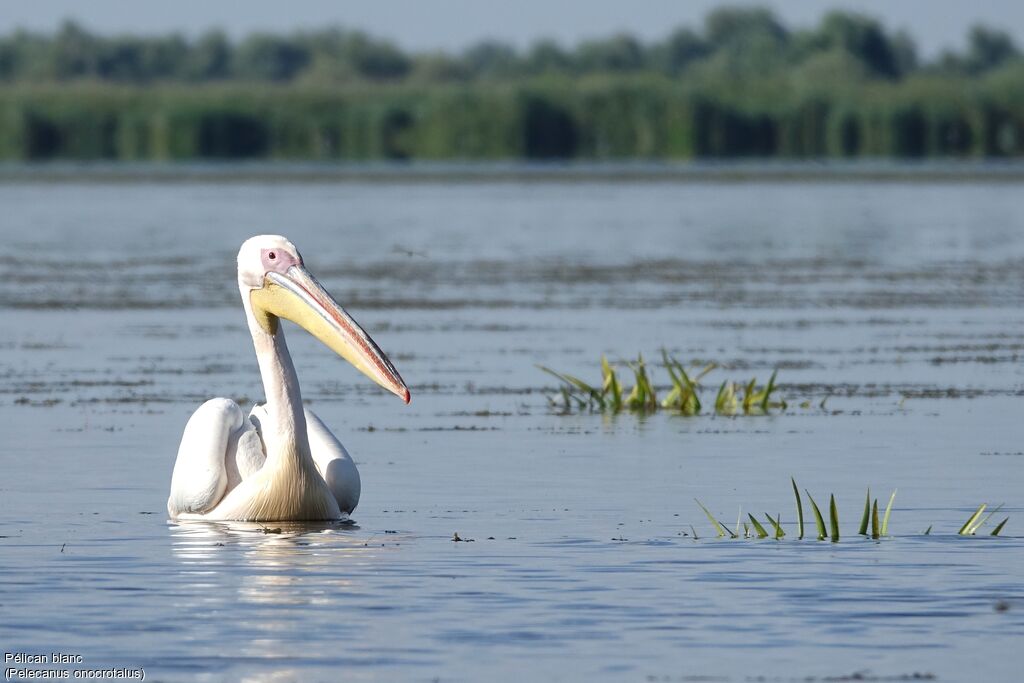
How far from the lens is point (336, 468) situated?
33.7ft

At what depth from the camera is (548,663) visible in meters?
7.42

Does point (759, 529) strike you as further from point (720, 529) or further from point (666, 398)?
point (666, 398)

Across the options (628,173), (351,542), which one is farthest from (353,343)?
(628,173)

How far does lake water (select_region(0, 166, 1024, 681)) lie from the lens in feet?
25.4

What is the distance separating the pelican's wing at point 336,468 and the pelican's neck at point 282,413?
229 mm

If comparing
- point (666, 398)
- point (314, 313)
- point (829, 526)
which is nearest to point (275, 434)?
point (314, 313)

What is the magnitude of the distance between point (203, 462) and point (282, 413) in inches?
16.7

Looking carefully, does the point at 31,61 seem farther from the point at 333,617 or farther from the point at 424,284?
the point at 333,617

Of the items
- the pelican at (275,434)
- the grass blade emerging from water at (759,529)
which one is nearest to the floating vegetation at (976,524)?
the grass blade emerging from water at (759,529)

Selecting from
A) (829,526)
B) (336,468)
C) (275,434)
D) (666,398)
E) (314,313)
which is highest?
(314,313)

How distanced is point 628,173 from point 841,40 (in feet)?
117

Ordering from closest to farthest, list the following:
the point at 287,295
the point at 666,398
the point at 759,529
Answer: the point at 759,529
the point at 287,295
the point at 666,398

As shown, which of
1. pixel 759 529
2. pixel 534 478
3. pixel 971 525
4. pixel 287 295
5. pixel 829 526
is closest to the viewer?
pixel 759 529

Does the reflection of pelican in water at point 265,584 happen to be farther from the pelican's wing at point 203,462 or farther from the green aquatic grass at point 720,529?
the green aquatic grass at point 720,529
